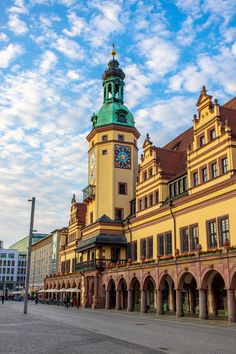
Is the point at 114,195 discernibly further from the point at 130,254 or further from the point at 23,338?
the point at 23,338

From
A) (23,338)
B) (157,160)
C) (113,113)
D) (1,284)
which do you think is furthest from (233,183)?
(1,284)

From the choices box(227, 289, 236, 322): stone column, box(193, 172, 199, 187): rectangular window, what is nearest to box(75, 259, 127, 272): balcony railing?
box(193, 172, 199, 187): rectangular window

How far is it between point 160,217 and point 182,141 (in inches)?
504

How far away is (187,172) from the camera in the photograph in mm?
41406

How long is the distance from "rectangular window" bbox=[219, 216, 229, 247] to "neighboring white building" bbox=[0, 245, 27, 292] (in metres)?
151

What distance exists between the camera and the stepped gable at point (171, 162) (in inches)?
1874

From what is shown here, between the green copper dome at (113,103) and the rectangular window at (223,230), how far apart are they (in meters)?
29.9

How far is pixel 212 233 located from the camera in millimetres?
35656

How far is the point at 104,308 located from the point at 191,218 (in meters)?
19.4

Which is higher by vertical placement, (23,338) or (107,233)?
(107,233)

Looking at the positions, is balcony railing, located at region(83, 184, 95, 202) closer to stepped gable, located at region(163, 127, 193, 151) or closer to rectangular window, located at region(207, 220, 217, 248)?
stepped gable, located at region(163, 127, 193, 151)

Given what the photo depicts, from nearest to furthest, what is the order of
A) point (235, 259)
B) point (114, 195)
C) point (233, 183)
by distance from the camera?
point (235, 259) → point (233, 183) → point (114, 195)

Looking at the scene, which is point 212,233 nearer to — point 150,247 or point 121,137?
point 150,247

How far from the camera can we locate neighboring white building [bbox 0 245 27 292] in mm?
173625
